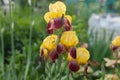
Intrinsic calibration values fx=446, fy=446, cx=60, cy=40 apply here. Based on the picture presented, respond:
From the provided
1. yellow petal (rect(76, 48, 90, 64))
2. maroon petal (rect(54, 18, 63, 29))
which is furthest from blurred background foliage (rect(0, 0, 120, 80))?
maroon petal (rect(54, 18, 63, 29))

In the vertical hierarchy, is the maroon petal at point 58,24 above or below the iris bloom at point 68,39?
above

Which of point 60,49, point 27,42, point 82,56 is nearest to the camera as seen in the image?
point 60,49

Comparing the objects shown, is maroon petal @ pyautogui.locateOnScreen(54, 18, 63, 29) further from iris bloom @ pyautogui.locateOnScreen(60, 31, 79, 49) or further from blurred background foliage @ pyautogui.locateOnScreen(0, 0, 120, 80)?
blurred background foliage @ pyautogui.locateOnScreen(0, 0, 120, 80)

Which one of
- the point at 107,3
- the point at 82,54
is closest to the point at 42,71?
the point at 82,54

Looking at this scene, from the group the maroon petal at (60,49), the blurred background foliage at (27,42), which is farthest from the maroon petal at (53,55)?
the blurred background foliage at (27,42)

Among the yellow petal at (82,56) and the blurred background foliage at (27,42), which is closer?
the yellow petal at (82,56)

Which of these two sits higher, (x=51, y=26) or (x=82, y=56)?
(x=51, y=26)

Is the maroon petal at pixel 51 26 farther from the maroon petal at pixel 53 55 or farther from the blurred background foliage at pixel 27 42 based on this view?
the blurred background foliage at pixel 27 42

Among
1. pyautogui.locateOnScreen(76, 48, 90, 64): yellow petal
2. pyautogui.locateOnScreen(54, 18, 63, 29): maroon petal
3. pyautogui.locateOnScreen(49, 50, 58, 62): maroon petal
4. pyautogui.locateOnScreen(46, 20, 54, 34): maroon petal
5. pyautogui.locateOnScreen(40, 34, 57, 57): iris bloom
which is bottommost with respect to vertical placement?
pyautogui.locateOnScreen(76, 48, 90, 64): yellow petal

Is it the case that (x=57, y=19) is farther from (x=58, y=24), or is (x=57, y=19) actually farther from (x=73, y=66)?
(x=73, y=66)

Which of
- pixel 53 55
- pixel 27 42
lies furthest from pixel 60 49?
pixel 27 42

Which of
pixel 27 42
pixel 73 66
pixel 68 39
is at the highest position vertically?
pixel 68 39

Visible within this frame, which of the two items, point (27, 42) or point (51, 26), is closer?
point (51, 26)

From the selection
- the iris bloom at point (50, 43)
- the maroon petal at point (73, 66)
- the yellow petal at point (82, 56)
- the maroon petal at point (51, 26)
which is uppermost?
the maroon petal at point (51, 26)
